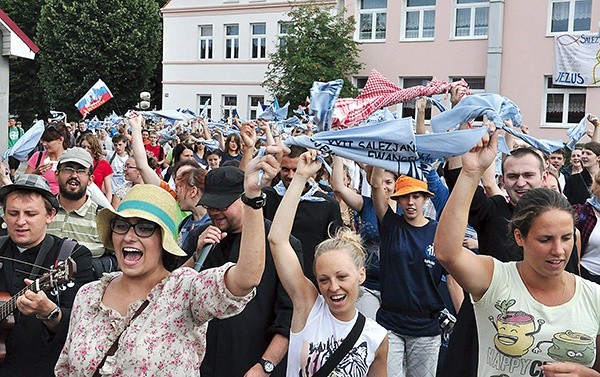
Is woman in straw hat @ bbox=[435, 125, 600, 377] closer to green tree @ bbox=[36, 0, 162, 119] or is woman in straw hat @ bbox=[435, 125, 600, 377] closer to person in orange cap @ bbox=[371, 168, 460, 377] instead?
person in orange cap @ bbox=[371, 168, 460, 377]

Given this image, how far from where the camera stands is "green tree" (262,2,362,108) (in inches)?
1112

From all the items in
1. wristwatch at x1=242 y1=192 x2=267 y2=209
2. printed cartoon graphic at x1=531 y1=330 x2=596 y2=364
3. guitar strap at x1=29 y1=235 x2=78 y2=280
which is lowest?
printed cartoon graphic at x1=531 y1=330 x2=596 y2=364

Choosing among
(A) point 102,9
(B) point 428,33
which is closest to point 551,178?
(B) point 428,33

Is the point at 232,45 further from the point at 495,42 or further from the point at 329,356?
the point at 329,356

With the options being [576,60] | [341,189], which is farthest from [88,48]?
[341,189]

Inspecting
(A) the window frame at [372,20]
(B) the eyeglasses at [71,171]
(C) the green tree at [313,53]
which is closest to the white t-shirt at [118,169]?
(B) the eyeglasses at [71,171]

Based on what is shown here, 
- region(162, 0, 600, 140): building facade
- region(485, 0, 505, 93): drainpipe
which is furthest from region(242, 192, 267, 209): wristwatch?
region(485, 0, 505, 93): drainpipe

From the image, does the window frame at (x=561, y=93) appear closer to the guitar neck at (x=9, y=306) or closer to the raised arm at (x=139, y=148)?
the raised arm at (x=139, y=148)

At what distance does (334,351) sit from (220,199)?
100cm

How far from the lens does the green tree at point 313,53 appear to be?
28.2m

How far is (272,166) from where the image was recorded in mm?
3000

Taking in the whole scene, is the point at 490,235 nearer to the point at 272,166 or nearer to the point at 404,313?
the point at 404,313

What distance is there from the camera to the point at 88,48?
38.0 metres

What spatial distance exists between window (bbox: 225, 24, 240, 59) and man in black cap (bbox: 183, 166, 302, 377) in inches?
1294
